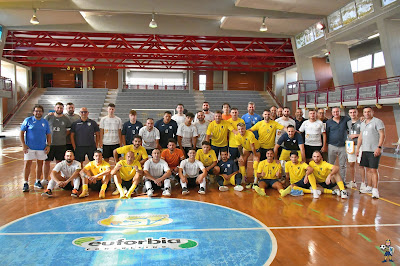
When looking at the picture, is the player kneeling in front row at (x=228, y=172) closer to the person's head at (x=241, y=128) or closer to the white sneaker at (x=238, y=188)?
the white sneaker at (x=238, y=188)

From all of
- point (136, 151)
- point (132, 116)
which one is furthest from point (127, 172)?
point (132, 116)

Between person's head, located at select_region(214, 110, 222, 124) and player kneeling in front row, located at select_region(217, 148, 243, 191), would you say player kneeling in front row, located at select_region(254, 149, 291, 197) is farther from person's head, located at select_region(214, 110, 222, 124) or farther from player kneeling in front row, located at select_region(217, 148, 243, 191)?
person's head, located at select_region(214, 110, 222, 124)

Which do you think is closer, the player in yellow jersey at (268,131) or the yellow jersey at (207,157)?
the yellow jersey at (207,157)

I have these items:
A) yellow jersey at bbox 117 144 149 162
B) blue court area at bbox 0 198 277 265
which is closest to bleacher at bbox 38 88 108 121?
yellow jersey at bbox 117 144 149 162

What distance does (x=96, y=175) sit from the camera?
7133 mm

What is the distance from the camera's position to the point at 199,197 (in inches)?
273

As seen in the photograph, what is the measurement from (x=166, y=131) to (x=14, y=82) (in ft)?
89.1

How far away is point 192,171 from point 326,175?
3145 millimetres

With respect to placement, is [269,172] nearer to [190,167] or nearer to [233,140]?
[233,140]

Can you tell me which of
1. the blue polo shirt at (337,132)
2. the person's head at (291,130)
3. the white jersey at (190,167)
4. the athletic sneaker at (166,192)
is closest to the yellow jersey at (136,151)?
the white jersey at (190,167)

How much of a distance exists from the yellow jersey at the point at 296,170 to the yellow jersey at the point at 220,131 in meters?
1.83

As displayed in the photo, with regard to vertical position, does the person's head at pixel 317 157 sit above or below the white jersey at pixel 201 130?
below

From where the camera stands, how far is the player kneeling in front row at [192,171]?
738 cm

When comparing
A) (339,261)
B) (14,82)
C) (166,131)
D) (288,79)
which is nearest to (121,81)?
(14,82)
